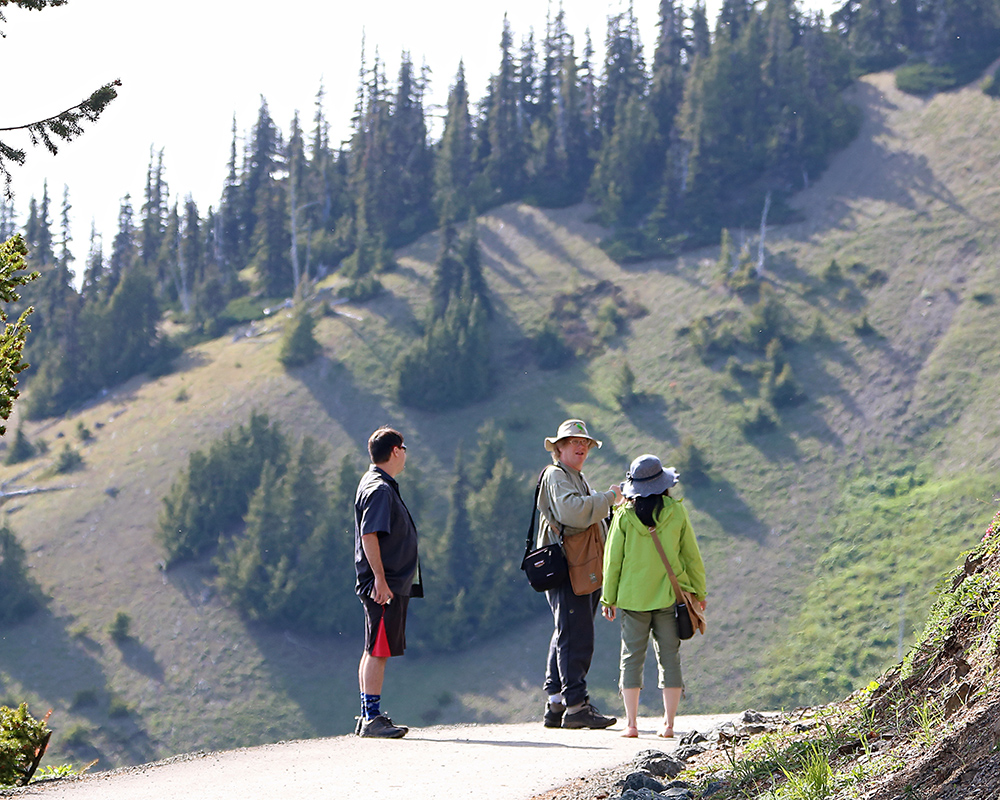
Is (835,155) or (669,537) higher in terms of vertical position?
(835,155)

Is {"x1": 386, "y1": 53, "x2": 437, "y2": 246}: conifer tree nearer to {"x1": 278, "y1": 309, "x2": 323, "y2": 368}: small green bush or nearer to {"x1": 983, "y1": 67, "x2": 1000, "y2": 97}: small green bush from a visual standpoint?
{"x1": 278, "y1": 309, "x2": 323, "y2": 368}: small green bush

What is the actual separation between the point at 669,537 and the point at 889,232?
66.9 metres

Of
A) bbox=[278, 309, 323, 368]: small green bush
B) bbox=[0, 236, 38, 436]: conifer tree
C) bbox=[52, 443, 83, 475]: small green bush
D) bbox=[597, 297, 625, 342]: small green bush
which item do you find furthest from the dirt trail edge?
bbox=[52, 443, 83, 475]: small green bush

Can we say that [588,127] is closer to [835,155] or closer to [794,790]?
[835,155]

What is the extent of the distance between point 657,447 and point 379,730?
52762mm

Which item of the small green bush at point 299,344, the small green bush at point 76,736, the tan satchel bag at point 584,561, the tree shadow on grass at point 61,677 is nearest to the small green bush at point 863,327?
the small green bush at point 299,344

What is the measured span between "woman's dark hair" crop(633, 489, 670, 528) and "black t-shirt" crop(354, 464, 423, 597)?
Answer: 154 cm

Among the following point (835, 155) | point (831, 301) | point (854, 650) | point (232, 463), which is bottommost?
point (854, 650)

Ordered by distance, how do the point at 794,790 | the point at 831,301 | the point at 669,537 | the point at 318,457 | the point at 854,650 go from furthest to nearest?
the point at 831,301 < the point at 318,457 < the point at 854,650 < the point at 669,537 < the point at 794,790

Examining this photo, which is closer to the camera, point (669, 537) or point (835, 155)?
point (669, 537)

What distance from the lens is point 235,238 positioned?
306ft

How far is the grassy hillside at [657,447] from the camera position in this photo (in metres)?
46.8

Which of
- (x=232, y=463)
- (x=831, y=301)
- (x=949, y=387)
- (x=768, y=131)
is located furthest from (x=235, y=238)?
(x=949, y=387)

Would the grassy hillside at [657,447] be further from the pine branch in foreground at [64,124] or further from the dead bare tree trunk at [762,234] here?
the pine branch in foreground at [64,124]
